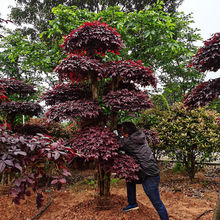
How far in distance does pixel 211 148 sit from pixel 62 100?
12.8 feet

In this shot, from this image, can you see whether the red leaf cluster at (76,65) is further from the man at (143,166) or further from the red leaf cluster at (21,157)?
the red leaf cluster at (21,157)

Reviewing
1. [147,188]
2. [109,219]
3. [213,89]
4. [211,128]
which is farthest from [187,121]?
[109,219]

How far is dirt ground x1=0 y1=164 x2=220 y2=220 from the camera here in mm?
2965

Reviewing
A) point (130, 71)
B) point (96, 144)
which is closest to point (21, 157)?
point (96, 144)

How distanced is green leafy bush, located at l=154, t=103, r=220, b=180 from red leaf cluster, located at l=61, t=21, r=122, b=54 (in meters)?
2.61

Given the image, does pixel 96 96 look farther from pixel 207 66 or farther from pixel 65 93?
pixel 207 66

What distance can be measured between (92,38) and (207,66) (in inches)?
69.4

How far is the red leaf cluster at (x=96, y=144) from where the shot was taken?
257cm

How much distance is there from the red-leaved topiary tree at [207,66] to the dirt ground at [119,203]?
1.71m

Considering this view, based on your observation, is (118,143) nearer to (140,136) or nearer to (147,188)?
(140,136)

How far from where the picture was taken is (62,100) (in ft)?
10.9

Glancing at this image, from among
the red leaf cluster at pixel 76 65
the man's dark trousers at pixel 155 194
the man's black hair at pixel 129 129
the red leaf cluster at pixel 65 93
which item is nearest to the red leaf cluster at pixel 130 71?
the red leaf cluster at pixel 76 65

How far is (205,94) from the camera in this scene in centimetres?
259

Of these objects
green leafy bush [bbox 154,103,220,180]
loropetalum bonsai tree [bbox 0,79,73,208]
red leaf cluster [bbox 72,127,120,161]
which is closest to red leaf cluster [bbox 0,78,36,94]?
red leaf cluster [bbox 72,127,120,161]
